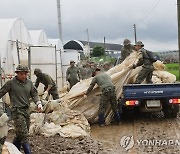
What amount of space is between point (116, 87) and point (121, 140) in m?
2.87

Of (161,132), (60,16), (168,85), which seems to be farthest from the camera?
(60,16)

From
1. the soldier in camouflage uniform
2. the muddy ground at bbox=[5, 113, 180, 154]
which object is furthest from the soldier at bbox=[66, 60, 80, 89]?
the muddy ground at bbox=[5, 113, 180, 154]

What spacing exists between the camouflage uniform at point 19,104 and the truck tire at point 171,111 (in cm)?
594

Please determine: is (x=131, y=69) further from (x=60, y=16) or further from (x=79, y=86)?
(x=60, y=16)

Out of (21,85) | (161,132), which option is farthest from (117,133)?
(21,85)

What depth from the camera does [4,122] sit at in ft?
17.7

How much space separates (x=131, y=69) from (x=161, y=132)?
274cm

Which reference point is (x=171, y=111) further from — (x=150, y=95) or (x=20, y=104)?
(x=20, y=104)

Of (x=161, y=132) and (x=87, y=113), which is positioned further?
(x=87, y=113)

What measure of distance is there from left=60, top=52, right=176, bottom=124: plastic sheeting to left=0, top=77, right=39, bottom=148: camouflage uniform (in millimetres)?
4465

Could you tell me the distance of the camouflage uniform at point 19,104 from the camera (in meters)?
7.69

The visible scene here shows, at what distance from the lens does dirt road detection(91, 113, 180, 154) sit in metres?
8.99

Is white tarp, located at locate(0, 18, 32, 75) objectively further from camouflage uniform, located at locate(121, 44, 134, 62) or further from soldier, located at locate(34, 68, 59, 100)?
camouflage uniform, located at locate(121, 44, 134, 62)

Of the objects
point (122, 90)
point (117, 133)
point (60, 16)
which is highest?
point (60, 16)
